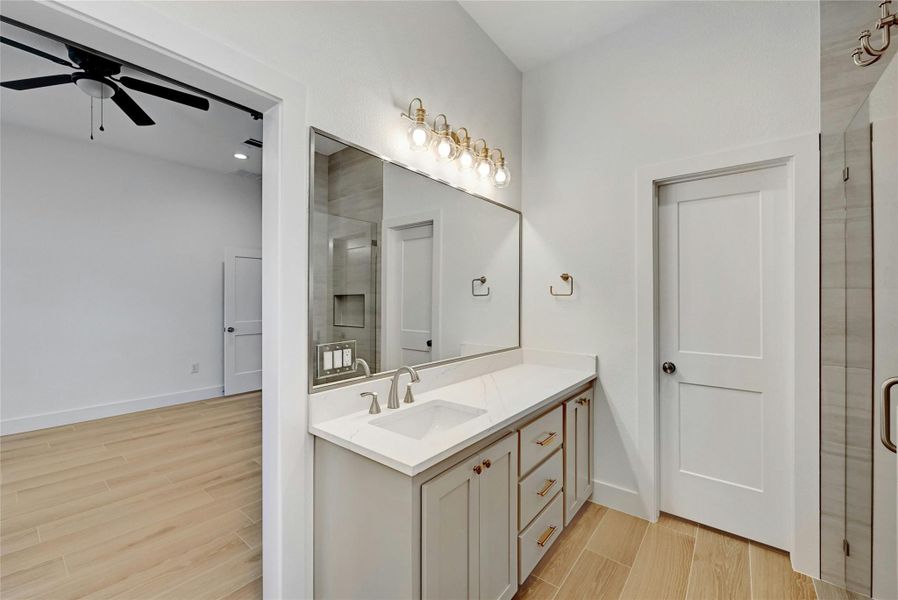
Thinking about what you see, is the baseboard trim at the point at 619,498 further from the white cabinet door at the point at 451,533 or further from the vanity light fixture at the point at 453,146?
the vanity light fixture at the point at 453,146

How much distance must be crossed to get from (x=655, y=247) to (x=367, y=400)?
1832 millimetres

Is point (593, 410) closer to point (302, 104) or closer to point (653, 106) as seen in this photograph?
point (653, 106)

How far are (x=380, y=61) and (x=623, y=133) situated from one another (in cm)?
151

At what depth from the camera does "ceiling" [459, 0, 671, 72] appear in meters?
2.21

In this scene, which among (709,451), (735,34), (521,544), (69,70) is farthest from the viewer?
(69,70)

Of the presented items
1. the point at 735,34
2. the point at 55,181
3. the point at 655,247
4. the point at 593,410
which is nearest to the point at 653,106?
the point at 735,34

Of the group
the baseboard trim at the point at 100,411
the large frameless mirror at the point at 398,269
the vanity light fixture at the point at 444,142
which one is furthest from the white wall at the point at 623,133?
the baseboard trim at the point at 100,411

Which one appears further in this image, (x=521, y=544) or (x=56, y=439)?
(x=56, y=439)

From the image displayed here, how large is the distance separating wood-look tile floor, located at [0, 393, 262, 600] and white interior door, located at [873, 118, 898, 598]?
8.01ft

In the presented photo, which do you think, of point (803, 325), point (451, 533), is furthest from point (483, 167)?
point (451, 533)

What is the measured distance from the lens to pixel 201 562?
1.85 meters

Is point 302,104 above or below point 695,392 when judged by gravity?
above

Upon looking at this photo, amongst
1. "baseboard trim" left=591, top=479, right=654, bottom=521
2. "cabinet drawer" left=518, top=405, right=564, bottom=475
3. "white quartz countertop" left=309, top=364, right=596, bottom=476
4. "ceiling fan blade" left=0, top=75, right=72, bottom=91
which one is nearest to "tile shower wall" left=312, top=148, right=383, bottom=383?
"white quartz countertop" left=309, top=364, right=596, bottom=476

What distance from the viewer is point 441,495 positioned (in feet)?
4.00
